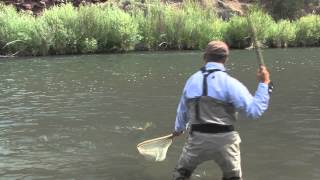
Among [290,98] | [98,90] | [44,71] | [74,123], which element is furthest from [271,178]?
[44,71]

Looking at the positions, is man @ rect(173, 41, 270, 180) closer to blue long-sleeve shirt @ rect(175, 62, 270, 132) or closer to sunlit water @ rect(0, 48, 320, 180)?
blue long-sleeve shirt @ rect(175, 62, 270, 132)

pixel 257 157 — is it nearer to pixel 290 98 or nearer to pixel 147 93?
pixel 290 98

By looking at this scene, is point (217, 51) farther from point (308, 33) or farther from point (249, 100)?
point (308, 33)

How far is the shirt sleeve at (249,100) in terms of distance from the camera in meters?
8.16

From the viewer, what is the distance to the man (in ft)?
26.9

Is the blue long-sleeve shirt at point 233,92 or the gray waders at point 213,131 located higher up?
the blue long-sleeve shirt at point 233,92

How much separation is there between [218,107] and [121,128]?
29.8 ft

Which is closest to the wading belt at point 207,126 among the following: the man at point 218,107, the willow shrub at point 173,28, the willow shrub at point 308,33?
the man at point 218,107

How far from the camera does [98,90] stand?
88.2 feet

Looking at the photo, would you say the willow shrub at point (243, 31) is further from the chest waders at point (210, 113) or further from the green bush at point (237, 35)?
the chest waders at point (210, 113)

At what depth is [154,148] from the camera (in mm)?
10344

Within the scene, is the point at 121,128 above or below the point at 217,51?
below

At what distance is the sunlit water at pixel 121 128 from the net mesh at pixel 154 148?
5.06 ft

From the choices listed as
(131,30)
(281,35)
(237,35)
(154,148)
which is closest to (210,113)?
(154,148)
